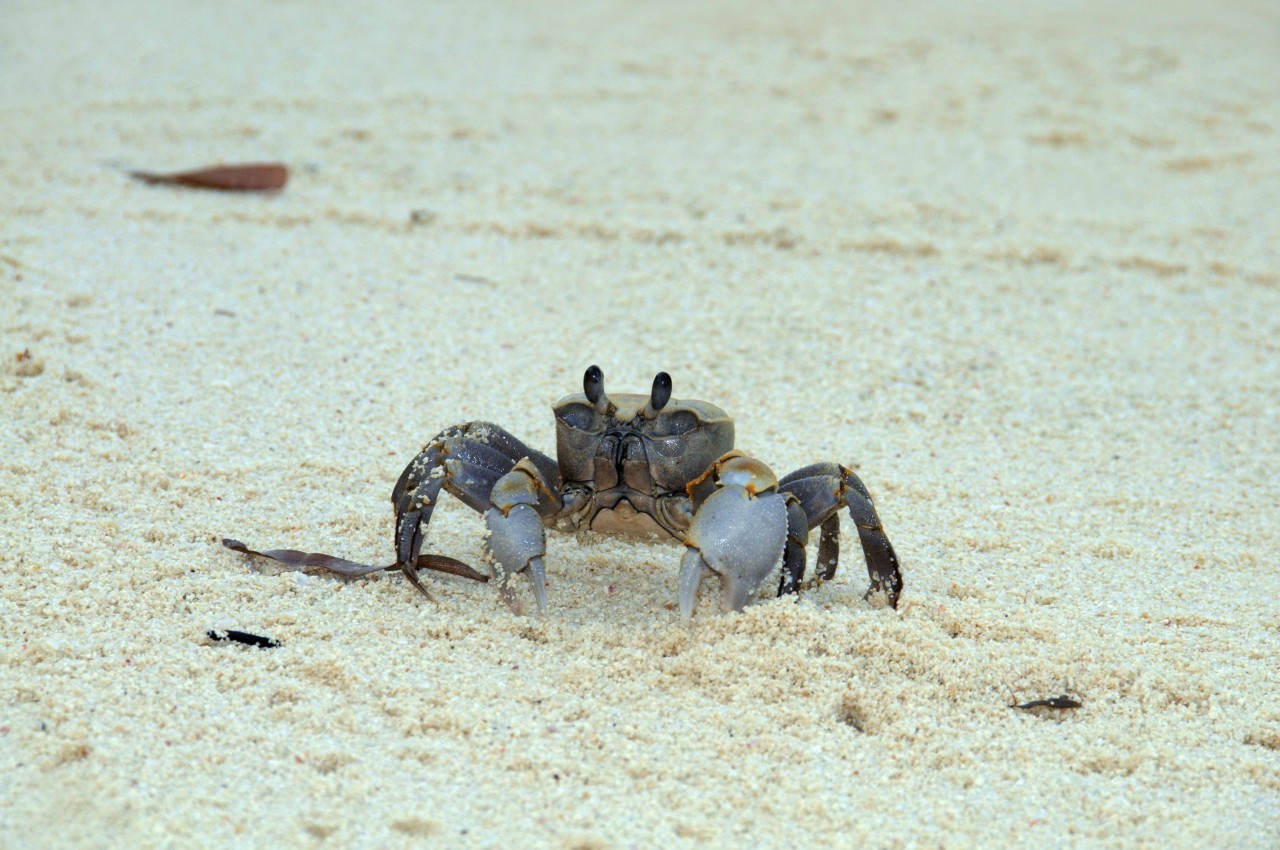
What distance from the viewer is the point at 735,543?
311 cm

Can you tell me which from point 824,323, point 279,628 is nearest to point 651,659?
point 279,628

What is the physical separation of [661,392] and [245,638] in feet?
3.77

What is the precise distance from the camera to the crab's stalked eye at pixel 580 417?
3467 mm

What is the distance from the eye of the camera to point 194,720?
2.65 meters

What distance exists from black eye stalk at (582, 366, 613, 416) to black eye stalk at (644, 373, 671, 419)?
102 mm

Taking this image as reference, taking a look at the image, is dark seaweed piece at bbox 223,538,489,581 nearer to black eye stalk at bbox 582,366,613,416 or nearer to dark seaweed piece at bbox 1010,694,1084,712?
black eye stalk at bbox 582,366,613,416

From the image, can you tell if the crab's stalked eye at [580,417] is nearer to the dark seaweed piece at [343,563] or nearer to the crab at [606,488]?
the crab at [606,488]

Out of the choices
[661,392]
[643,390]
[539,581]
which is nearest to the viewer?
[539,581]

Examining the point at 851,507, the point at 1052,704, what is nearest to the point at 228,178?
the point at 851,507

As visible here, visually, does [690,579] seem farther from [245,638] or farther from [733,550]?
[245,638]

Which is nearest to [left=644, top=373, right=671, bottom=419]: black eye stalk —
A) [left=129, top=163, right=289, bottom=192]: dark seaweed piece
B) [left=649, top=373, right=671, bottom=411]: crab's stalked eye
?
[left=649, top=373, right=671, bottom=411]: crab's stalked eye

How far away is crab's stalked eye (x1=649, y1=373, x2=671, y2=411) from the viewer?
338cm

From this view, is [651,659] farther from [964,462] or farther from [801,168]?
[801,168]

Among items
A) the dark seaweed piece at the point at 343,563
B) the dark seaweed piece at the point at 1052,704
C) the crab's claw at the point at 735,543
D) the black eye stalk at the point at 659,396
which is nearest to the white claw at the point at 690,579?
the crab's claw at the point at 735,543
